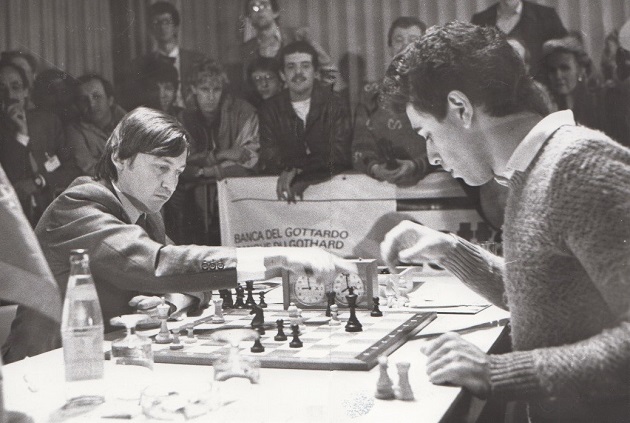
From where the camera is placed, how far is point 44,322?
169 centimetres

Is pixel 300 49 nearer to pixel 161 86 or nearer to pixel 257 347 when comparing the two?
pixel 161 86

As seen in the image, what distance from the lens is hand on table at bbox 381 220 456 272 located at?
4.87 ft

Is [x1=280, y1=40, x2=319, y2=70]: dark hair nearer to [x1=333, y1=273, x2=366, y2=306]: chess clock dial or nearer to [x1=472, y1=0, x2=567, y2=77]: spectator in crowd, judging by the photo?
[x1=472, y1=0, x2=567, y2=77]: spectator in crowd

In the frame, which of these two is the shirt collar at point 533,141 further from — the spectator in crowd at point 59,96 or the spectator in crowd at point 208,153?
the spectator in crowd at point 59,96

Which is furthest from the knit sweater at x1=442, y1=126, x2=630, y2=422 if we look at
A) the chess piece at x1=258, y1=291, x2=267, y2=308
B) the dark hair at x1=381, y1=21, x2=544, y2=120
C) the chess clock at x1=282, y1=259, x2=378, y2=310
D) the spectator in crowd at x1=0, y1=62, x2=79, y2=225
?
the spectator in crowd at x1=0, y1=62, x2=79, y2=225

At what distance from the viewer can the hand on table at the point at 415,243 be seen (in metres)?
1.48

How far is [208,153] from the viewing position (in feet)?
5.43

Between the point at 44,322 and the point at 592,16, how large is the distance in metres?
1.44

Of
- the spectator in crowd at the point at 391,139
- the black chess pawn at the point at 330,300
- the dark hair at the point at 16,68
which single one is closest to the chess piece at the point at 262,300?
the black chess pawn at the point at 330,300

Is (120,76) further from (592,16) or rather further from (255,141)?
(592,16)

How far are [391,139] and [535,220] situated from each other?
14.3 inches

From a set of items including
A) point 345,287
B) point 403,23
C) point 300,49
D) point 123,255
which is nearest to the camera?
point 403,23

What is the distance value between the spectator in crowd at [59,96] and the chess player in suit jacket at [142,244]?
0.19 metres

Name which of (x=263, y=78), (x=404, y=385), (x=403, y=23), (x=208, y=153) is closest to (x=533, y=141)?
(x=403, y=23)
